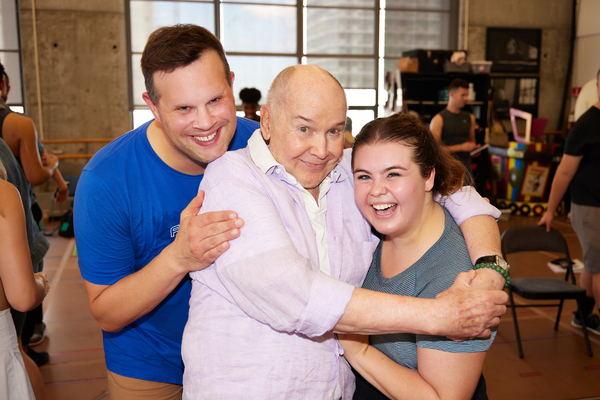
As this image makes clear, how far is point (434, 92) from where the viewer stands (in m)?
9.60

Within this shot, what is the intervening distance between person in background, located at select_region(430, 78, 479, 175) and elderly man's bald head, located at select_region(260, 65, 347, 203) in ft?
19.3

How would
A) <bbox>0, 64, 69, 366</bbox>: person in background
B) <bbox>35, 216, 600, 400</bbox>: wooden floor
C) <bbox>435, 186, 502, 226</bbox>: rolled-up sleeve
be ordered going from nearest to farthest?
1. <bbox>435, 186, 502, 226</bbox>: rolled-up sleeve
2. <bbox>35, 216, 600, 400</bbox>: wooden floor
3. <bbox>0, 64, 69, 366</bbox>: person in background

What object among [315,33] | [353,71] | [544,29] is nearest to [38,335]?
[315,33]

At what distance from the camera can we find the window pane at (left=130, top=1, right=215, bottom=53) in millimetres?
10273

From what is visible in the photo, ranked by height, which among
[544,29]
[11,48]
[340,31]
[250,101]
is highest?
[544,29]

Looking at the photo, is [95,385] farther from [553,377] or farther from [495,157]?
[495,157]

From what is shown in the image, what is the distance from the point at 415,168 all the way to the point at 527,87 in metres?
11.7

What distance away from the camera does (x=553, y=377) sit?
3570mm

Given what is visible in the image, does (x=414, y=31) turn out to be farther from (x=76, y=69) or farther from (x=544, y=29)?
(x=76, y=69)

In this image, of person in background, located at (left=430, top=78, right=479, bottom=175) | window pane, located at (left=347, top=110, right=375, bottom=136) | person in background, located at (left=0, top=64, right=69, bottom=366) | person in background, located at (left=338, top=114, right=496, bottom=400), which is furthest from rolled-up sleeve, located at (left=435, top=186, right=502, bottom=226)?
window pane, located at (left=347, top=110, right=375, bottom=136)

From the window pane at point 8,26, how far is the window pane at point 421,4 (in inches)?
316

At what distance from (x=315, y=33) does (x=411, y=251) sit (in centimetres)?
1032

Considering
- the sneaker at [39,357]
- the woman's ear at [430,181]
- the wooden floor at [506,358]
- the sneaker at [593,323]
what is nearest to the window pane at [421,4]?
the wooden floor at [506,358]

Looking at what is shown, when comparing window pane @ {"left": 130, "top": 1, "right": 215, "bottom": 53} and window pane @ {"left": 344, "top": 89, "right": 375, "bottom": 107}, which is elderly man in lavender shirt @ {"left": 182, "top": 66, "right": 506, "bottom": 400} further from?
window pane @ {"left": 344, "top": 89, "right": 375, "bottom": 107}
